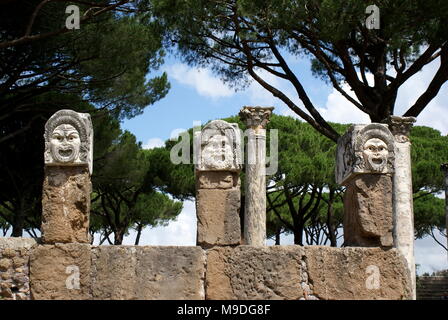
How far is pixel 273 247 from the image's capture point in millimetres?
5863

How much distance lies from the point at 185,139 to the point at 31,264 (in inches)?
511

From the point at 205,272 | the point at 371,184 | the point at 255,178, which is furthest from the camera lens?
the point at 255,178

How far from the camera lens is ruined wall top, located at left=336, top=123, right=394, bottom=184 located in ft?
19.6

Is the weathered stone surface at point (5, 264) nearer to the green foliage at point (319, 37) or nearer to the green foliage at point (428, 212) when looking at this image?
the green foliage at point (319, 37)

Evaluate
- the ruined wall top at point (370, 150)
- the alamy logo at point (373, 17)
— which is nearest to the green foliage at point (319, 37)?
the alamy logo at point (373, 17)

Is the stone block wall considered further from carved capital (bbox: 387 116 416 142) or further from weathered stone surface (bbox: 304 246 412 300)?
carved capital (bbox: 387 116 416 142)

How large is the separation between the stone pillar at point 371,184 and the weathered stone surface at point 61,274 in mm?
2588

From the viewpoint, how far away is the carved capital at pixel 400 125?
9.74 meters

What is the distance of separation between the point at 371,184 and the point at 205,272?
1791 mm

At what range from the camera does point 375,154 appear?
19.7 feet

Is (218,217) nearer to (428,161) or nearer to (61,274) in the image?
(61,274)

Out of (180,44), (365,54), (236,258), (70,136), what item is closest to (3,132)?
(180,44)

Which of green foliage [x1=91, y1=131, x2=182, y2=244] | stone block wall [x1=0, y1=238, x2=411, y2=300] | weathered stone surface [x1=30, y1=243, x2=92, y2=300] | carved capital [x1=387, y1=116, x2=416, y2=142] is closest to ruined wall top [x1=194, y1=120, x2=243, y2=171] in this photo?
stone block wall [x1=0, y1=238, x2=411, y2=300]

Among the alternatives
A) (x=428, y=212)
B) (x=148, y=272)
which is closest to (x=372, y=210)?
(x=148, y=272)
